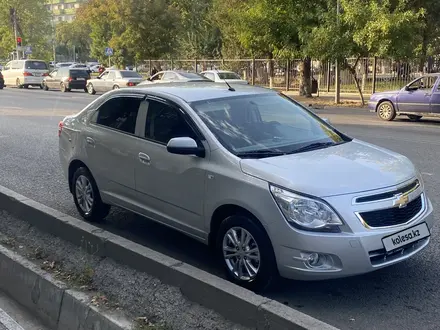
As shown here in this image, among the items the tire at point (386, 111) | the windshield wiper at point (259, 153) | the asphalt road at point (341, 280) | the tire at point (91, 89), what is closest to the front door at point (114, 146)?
the asphalt road at point (341, 280)

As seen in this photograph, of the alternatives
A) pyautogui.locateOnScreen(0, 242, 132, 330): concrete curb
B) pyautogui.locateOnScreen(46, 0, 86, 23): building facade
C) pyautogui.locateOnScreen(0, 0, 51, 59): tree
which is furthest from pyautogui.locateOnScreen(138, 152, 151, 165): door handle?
pyautogui.locateOnScreen(46, 0, 86, 23): building facade

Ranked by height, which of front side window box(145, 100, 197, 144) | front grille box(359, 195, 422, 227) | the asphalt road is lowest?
the asphalt road

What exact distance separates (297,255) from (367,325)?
68cm

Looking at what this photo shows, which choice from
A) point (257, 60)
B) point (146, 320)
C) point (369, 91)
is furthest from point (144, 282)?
point (257, 60)

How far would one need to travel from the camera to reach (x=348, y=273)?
3990 mm

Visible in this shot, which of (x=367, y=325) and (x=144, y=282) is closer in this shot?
(x=367, y=325)

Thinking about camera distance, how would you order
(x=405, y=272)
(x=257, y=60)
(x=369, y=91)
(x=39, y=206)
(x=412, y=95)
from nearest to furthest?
(x=405, y=272)
(x=39, y=206)
(x=412, y=95)
(x=369, y=91)
(x=257, y=60)

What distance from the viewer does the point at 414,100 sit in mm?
16625

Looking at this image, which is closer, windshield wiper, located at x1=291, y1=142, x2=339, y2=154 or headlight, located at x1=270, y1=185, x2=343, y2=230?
headlight, located at x1=270, y1=185, x2=343, y2=230

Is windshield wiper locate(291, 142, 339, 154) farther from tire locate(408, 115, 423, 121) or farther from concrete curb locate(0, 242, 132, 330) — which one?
tire locate(408, 115, 423, 121)

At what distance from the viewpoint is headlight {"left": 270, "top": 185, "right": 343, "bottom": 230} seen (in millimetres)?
3928

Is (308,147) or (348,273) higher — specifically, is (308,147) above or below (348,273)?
above

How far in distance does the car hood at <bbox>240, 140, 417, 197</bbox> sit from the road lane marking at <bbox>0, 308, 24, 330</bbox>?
2157 millimetres

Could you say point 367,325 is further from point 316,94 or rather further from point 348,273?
point 316,94
